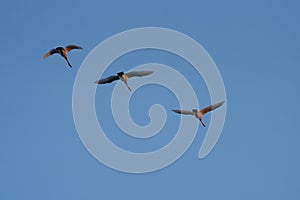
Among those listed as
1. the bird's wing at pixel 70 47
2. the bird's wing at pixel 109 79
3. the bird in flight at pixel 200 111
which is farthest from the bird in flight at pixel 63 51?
the bird in flight at pixel 200 111

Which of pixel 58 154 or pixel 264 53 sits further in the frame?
pixel 264 53

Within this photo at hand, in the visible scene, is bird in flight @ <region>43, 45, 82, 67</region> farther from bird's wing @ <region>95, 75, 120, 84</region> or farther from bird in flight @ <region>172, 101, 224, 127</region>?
bird in flight @ <region>172, 101, 224, 127</region>

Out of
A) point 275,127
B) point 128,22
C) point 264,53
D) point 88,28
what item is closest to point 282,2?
point 264,53

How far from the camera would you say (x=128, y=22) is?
1518 mm

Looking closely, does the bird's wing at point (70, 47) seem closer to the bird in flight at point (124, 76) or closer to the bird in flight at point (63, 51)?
the bird in flight at point (63, 51)

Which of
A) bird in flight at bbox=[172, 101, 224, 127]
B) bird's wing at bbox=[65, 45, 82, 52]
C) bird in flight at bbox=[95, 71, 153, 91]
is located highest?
bird's wing at bbox=[65, 45, 82, 52]

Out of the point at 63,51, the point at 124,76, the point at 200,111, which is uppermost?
the point at 63,51

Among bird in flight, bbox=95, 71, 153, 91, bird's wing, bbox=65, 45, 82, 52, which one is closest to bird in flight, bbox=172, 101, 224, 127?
bird in flight, bbox=95, 71, 153, 91

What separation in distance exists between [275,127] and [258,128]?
2.5 inches

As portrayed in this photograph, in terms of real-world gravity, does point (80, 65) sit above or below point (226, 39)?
above

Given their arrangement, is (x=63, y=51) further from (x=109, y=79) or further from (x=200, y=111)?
(x=200, y=111)

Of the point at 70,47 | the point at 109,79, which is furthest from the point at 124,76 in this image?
the point at 70,47

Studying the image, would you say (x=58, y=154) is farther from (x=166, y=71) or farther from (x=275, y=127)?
(x=275, y=127)

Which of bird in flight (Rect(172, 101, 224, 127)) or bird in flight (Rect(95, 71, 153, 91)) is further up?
bird in flight (Rect(95, 71, 153, 91))
